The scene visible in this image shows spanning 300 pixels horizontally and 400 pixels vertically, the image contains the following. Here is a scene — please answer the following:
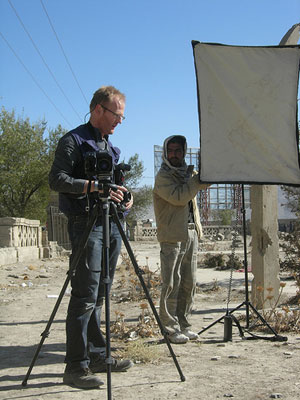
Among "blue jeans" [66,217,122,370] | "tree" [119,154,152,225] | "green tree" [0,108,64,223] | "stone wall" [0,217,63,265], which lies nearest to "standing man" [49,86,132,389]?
"blue jeans" [66,217,122,370]

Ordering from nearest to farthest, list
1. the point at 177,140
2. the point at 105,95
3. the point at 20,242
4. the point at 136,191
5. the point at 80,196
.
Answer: the point at 80,196 < the point at 105,95 < the point at 177,140 < the point at 20,242 < the point at 136,191

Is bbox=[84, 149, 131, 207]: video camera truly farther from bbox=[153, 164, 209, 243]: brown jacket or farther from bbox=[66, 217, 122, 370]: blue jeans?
bbox=[153, 164, 209, 243]: brown jacket

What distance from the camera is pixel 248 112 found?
14.8 ft

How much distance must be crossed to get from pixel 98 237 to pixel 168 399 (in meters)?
1.19

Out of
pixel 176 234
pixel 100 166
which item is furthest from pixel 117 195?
pixel 176 234

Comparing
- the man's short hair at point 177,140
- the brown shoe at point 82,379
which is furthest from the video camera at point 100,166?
the man's short hair at point 177,140

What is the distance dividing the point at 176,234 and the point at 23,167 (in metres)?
21.8

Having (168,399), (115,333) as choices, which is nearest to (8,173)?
(115,333)

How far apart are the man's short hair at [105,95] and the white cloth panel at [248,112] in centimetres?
107

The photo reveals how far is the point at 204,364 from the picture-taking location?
3822 mm

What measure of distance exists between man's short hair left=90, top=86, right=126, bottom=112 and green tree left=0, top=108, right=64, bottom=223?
2186 cm

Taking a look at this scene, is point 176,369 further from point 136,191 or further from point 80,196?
point 136,191

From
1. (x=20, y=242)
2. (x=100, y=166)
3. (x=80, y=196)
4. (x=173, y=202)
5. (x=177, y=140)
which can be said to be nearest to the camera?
(x=100, y=166)

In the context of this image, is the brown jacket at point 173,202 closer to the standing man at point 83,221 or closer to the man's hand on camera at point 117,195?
the standing man at point 83,221
